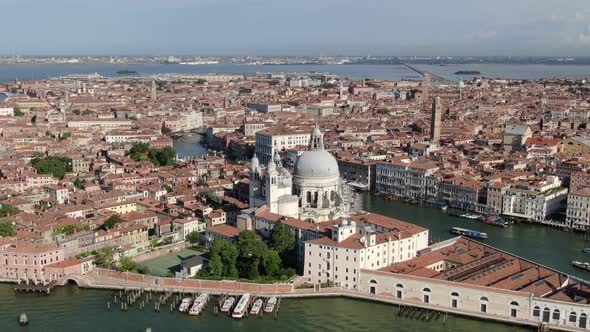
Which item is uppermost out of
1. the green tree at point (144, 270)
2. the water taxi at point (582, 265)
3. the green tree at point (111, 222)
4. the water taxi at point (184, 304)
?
the green tree at point (111, 222)

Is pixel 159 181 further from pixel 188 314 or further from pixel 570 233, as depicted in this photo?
pixel 570 233

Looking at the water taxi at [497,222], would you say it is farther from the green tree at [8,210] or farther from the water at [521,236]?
the green tree at [8,210]

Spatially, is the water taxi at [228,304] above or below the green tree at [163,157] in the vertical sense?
below

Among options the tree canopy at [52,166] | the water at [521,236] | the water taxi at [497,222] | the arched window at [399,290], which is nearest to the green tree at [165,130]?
→ the tree canopy at [52,166]

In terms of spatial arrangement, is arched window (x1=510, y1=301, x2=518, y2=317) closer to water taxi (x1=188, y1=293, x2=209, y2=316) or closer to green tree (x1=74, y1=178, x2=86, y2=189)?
water taxi (x1=188, y1=293, x2=209, y2=316)

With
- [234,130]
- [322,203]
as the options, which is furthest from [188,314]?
[234,130]

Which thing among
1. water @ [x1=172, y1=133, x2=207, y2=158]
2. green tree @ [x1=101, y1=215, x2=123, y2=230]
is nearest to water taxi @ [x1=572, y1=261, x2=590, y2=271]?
green tree @ [x1=101, y1=215, x2=123, y2=230]
